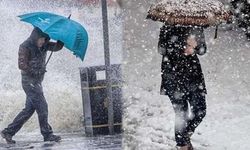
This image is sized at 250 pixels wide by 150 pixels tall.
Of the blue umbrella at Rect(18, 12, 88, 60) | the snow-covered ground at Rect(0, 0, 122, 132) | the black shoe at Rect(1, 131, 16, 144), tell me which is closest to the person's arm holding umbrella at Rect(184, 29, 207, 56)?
the blue umbrella at Rect(18, 12, 88, 60)

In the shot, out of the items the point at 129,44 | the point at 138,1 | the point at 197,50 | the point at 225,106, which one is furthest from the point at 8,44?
the point at 197,50

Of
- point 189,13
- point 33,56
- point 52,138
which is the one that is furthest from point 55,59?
point 189,13

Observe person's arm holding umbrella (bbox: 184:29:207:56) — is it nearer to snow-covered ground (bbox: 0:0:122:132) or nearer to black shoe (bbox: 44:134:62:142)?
black shoe (bbox: 44:134:62:142)

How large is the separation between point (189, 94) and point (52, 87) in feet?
13.6

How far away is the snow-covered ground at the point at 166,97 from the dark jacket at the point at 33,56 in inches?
55.5

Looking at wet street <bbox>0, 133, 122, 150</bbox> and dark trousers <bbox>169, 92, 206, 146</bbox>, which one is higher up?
dark trousers <bbox>169, 92, 206, 146</bbox>

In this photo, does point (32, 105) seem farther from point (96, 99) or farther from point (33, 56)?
point (96, 99)

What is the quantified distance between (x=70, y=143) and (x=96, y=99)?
26.0 inches

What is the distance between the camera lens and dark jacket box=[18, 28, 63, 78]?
621 cm

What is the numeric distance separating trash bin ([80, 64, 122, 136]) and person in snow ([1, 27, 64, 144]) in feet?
1.52

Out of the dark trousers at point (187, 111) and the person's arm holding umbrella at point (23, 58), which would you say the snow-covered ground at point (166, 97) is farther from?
the person's arm holding umbrella at point (23, 58)

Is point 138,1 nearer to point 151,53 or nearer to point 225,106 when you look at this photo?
point 151,53

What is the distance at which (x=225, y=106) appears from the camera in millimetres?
8055

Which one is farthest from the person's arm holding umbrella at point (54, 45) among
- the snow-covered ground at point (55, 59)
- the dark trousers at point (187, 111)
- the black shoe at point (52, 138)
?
the dark trousers at point (187, 111)
